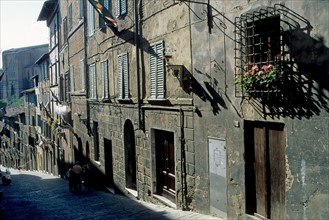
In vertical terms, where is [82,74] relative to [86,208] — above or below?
above

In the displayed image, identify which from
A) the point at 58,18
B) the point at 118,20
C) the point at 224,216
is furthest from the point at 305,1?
the point at 58,18

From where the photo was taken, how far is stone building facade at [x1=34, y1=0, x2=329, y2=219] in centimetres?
621

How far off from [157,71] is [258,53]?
4486 mm

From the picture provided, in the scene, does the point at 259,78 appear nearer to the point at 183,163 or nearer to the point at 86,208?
the point at 183,163

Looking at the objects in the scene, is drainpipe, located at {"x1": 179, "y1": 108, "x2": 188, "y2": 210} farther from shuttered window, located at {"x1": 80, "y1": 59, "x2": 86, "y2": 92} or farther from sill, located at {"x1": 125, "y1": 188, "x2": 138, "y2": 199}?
shuttered window, located at {"x1": 80, "y1": 59, "x2": 86, "y2": 92}

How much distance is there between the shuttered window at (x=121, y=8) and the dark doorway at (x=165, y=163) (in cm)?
438

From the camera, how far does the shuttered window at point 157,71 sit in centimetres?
1073

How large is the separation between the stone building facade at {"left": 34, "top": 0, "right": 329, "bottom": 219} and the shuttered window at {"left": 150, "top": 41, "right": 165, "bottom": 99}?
5 centimetres

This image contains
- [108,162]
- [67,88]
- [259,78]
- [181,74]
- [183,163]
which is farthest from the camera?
[67,88]

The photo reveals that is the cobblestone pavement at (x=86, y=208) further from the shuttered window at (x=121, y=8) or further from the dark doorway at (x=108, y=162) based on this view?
the shuttered window at (x=121, y=8)

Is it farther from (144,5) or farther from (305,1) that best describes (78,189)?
(305,1)

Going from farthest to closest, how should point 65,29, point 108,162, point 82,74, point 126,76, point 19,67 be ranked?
point 19,67 → point 65,29 → point 82,74 → point 108,162 → point 126,76

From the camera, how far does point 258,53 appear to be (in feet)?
22.7

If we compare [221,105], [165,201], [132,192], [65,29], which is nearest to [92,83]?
[132,192]
